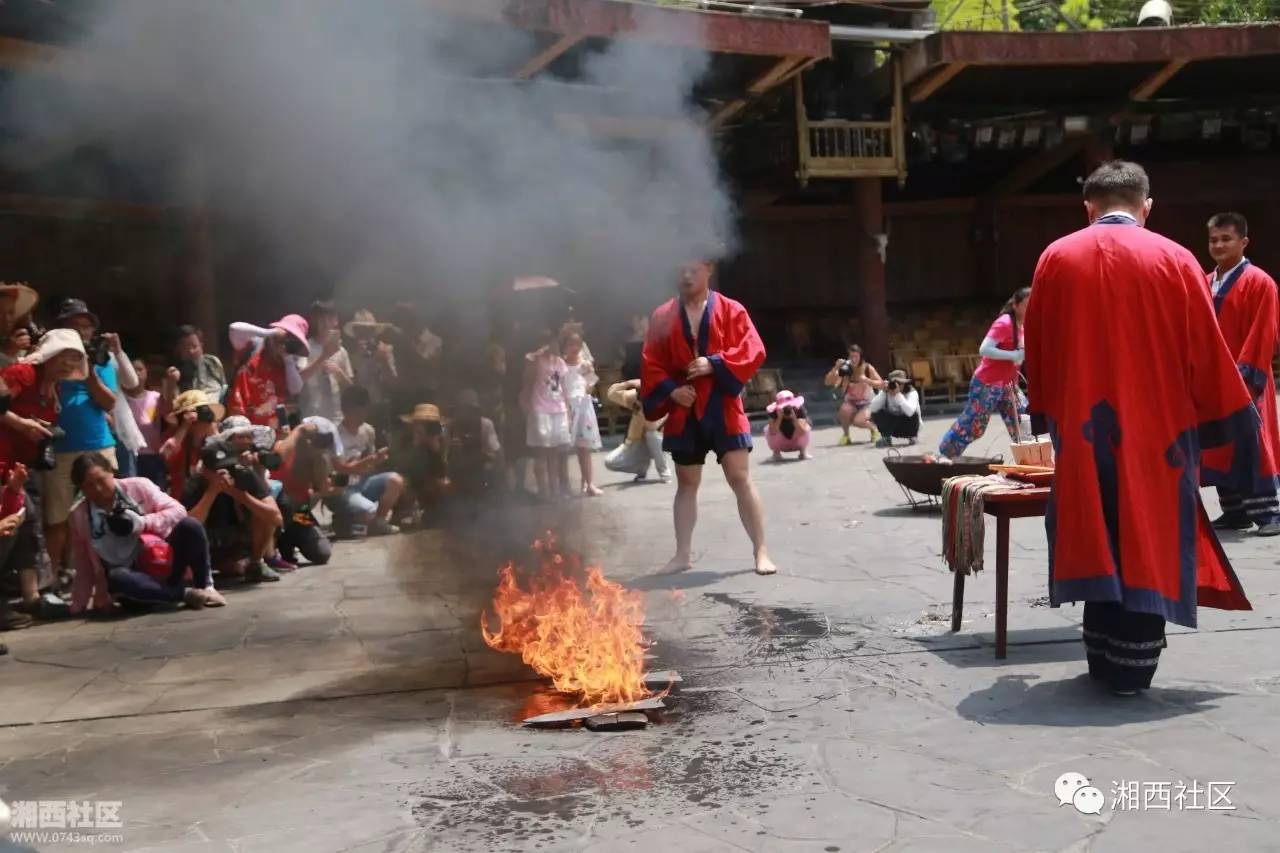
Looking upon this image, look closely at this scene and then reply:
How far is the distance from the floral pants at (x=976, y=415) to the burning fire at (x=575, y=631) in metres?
2.89

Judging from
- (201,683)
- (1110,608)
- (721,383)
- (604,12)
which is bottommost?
(201,683)

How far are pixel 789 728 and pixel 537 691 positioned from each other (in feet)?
3.15

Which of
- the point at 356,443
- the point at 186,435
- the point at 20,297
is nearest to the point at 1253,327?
the point at 356,443

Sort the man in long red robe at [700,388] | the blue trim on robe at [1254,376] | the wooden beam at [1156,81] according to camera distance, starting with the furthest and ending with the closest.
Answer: the wooden beam at [1156,81], the blue trim on robe at [1254,376], the man in long red robe at [700,388]

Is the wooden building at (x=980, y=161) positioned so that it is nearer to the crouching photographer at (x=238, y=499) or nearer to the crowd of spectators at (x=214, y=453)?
the crowd of spectators at (x=214, y=453)

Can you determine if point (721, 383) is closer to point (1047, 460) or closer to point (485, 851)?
point (1047, 460)

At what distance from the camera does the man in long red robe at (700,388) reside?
6391 millimetres

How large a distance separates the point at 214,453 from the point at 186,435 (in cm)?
66

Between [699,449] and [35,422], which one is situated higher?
[35,422]

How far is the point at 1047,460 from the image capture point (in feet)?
17.7

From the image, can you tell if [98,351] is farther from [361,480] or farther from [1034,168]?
[1034,168]

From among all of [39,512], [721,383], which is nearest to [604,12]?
[721,383]

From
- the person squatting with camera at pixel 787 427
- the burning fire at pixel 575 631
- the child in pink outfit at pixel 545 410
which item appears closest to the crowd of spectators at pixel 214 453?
the child in pink outfit at pixel 545 410

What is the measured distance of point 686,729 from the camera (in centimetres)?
385
